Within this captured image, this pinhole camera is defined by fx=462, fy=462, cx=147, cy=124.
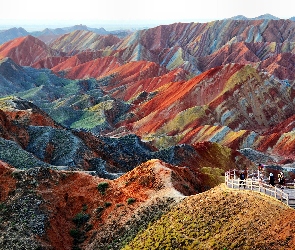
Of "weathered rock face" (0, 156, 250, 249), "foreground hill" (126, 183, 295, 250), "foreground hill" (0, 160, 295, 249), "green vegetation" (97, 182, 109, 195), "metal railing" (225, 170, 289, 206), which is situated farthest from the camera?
"green vegetation" (97, 182, 109, 195)

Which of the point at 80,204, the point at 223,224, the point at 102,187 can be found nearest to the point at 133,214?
the point at 102,187

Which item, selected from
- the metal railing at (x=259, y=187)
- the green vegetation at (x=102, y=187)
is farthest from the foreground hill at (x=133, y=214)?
the metal railing at (x=259, y=187)

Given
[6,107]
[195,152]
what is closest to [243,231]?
[195,152]

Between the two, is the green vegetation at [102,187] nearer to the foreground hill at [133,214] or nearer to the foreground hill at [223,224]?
the foreground hill at [133,214]

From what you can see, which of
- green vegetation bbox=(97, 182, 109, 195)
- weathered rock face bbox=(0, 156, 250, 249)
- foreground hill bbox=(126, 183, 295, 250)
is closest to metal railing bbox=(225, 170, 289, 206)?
foreground hill bbox=(126, 183, 295, 250)

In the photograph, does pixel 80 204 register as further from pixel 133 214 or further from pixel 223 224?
pixel 223 224

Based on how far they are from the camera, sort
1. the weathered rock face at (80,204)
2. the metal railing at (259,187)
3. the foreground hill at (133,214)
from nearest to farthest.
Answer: the foreground hill at (133,214) < the metal railing at (259,187) < the weathered rock face at (80,204)

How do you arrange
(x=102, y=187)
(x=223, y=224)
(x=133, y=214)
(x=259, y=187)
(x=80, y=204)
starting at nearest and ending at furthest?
(x=223, y=224)
(x=259, y=187)
(x=133, y=214)
(x=80, y=204)
(x=102, y=187)

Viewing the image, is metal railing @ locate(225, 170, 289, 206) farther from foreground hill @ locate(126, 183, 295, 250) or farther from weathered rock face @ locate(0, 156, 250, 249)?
weathered rock face @ locate(0, 156, 250, 249)
